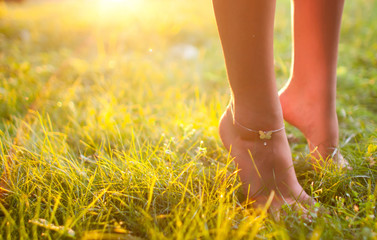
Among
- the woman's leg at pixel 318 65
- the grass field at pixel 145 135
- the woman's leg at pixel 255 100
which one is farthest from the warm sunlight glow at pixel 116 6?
the woman's leg at pixel 255 100

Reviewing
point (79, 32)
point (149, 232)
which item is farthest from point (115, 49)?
point (149, 232)

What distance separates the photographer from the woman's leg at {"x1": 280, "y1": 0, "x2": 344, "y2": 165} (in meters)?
1.18

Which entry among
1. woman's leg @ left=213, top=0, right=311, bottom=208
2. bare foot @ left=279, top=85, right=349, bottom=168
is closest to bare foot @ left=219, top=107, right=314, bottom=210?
woman's leg @ left=213, top=0, right=311, bottom=208

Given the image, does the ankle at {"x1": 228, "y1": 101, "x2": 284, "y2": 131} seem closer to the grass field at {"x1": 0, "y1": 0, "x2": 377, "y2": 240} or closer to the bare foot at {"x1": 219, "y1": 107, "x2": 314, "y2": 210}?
the bare foot at {"x1": 219, "y1": 107, "x2": 314, "y2": 210}

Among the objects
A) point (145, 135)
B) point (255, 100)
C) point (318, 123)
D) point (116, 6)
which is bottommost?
point (145, 135)

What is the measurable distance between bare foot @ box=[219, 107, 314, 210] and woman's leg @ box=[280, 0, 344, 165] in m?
0.21

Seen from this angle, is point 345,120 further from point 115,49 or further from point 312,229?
point 115,49

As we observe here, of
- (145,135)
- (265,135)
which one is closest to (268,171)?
(265,135)

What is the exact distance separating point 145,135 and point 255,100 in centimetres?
70

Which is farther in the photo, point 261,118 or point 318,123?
point 318,123

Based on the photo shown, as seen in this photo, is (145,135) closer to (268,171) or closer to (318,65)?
(268,171)

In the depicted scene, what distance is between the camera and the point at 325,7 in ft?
3.79

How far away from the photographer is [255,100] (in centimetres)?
101

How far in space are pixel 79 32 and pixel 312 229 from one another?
3.94 meters
